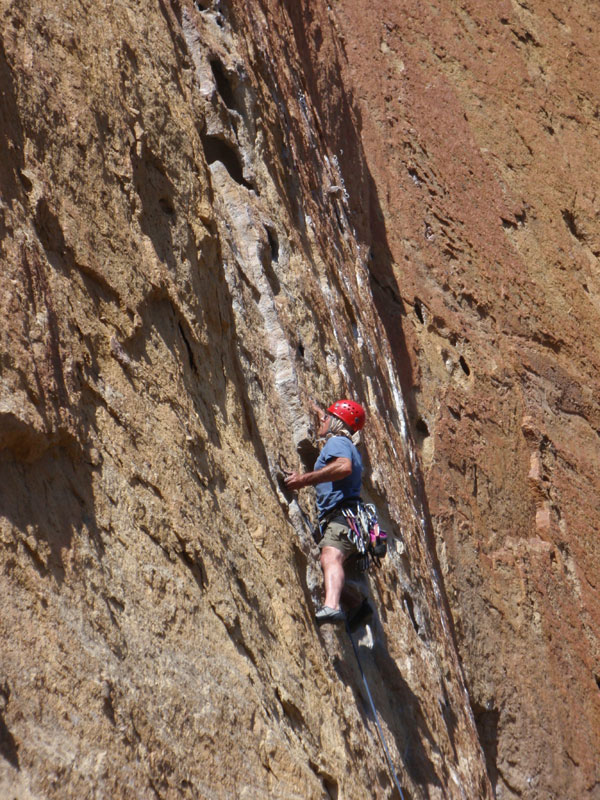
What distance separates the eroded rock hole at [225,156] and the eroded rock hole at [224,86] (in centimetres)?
48

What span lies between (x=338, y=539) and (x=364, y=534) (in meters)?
0.16

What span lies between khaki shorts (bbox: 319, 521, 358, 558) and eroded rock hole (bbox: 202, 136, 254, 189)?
2672mm

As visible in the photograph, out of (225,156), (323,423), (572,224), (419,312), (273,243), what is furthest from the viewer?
(572,224)

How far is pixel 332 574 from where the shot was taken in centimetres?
584

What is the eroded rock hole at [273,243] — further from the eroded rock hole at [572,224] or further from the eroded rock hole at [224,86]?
the eroded rock hole at [572,224]

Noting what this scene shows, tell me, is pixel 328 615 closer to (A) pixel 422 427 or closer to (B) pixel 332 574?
(B) pixel 332 574

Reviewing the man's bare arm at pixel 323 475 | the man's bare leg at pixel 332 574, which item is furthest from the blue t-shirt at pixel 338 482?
the man's bare leg at pixel 332 574

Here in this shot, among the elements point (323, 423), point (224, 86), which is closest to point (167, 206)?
point (323, 423)

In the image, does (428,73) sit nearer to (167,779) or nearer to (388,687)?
(388,687)

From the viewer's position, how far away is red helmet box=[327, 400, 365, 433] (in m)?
6.48

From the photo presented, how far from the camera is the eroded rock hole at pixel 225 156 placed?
279 inches

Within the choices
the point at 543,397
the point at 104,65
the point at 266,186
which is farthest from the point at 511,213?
the point at 104,65

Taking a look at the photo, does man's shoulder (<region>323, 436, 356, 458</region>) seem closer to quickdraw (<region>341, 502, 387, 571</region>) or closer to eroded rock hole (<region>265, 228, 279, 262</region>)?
quickdraw (<region>341, 502, 387, 571</region>)

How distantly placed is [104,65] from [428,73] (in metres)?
8.51
